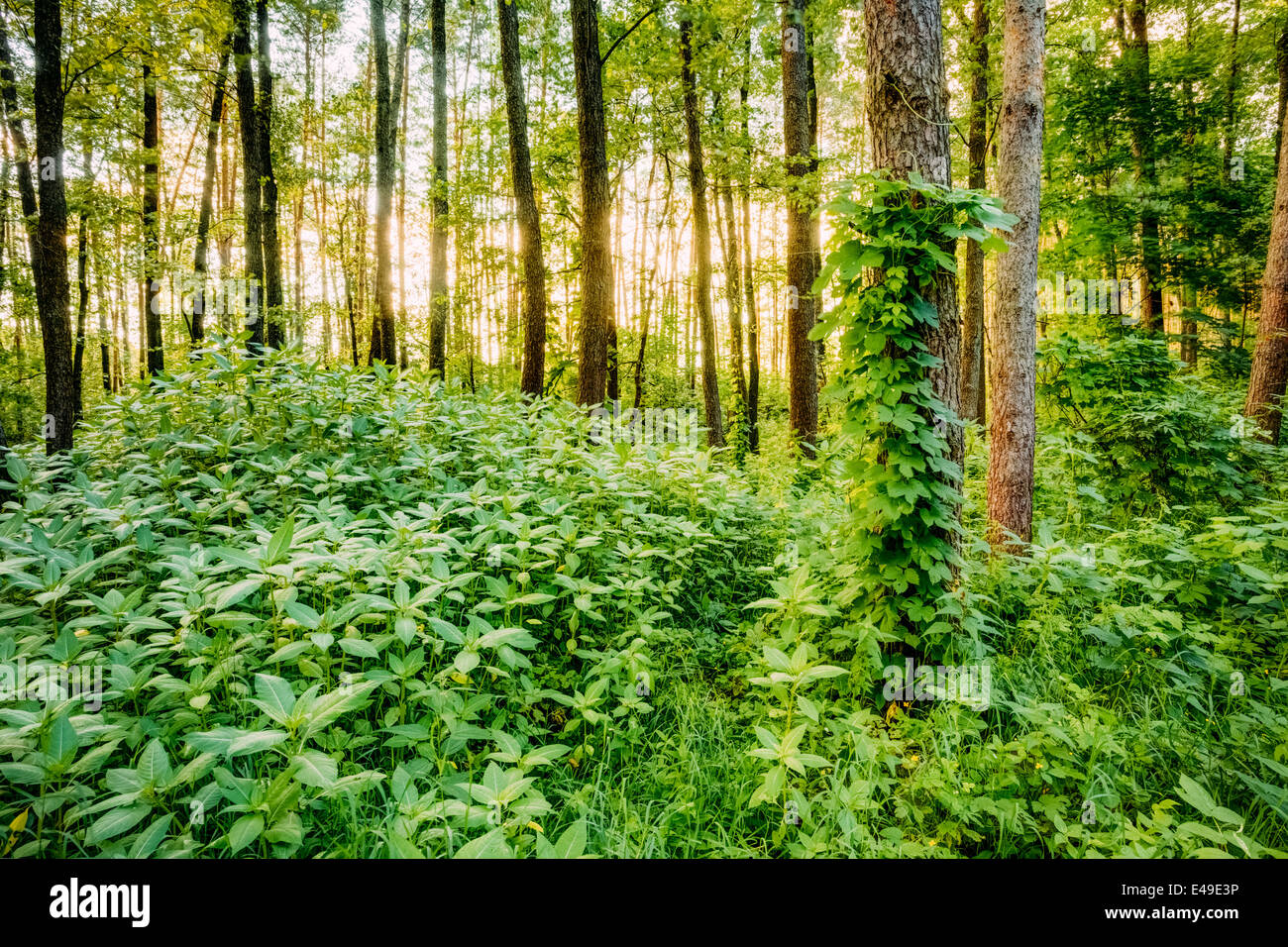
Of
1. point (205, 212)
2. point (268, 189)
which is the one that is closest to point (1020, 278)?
point (268, 189)

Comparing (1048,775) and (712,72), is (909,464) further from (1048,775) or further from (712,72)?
(712,72)

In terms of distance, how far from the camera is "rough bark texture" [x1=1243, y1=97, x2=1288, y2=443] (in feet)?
23.1

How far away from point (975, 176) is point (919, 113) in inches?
345

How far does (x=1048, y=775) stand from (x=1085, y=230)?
14.2 meters

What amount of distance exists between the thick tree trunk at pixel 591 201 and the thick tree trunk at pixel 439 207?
15.6 feet

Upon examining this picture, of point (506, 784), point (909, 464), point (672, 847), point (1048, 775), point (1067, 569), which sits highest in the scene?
point (909, 464)

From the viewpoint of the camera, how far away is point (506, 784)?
6.73 ft

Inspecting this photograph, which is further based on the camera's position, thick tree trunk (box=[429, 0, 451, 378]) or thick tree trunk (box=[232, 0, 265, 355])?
thick tree trunk (box=[429, 0, 451, 378])

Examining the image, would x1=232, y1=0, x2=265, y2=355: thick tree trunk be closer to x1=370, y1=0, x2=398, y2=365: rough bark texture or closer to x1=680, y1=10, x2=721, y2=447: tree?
x1=370, y1=0, x2=398, y2=365: rough bark texture

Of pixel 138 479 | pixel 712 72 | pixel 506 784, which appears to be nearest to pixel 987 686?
pixel 506 784

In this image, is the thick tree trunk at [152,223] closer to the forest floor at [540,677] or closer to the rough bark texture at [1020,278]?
the forest floor at [540,677]

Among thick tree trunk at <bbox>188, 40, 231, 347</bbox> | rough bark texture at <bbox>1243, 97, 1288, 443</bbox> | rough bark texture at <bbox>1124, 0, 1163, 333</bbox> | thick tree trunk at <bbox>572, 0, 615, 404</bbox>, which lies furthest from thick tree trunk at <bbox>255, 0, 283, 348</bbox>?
rough bark texture at <bbox>1124, 0, 1163, 333</bbox>

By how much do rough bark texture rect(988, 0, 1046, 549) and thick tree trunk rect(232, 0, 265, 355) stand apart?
41.6 feet

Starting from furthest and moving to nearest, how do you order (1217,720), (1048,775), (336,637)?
1. (1217,720)
2. (336,637)
3. (1048,775)
